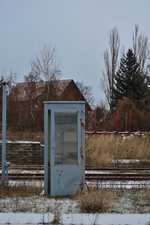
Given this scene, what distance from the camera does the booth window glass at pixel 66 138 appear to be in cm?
1086

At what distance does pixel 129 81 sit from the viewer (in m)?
59.3

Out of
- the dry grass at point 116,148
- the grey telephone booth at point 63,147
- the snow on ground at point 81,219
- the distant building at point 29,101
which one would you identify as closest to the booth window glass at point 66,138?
the grey telephone booth at point 63,147

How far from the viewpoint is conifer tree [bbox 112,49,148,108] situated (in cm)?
5764

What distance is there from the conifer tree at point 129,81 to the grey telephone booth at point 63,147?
45.6 meters

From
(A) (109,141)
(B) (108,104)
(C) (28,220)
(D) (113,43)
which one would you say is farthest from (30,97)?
(C) (28,220)

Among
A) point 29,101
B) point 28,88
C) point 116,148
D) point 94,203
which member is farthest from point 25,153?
point 28,88

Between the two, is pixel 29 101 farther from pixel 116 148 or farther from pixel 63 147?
pixel 63 147

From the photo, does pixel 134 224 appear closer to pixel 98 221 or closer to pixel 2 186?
pixel 98 221

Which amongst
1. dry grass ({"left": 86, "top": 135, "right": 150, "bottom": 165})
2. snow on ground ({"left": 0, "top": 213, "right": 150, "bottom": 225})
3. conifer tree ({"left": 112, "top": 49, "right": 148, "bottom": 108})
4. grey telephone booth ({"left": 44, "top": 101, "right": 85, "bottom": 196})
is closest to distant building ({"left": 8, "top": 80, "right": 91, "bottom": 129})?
conifer tree ({"left": 112, "top": 49, "right": 148, "bottom": 108})

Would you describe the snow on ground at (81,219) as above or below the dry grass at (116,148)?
below

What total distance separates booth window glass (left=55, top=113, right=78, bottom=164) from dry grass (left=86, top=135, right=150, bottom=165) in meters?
9.86

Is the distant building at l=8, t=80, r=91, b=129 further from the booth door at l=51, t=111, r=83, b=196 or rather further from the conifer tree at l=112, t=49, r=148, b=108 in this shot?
the booth door at l=51, t=111, r=83, b=196

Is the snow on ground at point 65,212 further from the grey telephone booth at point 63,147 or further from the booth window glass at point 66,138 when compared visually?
the booth window glass at point 66,138

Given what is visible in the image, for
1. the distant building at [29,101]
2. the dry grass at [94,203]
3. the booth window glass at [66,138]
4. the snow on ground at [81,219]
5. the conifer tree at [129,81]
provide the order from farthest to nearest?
the conifer tree at [129,81]
the distant building at [29,101]
the booth window glass at [66,138]
the dry grass at [94,203]
the snow on ground at [81,219]
